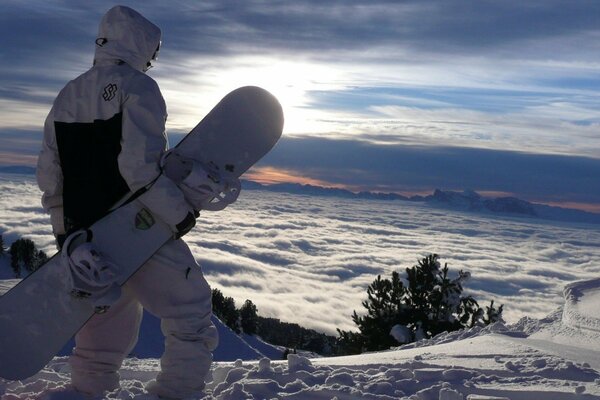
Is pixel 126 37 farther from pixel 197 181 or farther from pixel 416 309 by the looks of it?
pixel 416 309

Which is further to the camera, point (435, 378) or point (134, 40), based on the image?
point (435, 378)

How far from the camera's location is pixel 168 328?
15.6 ft

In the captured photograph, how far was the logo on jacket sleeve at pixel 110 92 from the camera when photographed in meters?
4.52

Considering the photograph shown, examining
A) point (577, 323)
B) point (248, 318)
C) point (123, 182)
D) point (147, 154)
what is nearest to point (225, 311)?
point (248, 318)

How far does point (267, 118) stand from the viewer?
17.0ft

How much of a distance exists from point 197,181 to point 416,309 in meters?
18.9

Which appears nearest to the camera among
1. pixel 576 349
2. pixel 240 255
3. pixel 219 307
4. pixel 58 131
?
pixel 58 131

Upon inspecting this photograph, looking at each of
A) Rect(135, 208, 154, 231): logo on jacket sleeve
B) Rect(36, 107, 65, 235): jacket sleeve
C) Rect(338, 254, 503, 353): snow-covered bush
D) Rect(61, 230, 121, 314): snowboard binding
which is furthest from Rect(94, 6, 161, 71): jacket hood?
Rect(338, 254, 503, 353): snow-covered bush

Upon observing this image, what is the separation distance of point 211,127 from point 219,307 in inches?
1317

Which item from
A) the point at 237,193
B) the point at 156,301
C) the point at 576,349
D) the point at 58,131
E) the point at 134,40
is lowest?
the point at 576,349

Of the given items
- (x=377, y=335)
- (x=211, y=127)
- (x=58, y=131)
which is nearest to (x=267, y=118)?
(x=211, y=127)

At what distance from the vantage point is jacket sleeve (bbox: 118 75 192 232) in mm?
4414

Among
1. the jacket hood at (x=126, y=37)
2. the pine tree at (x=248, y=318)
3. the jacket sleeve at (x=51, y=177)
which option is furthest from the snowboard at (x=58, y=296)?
the pine tree at (x=248, y=318)

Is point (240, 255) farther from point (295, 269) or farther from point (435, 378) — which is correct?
point (435, 378)
